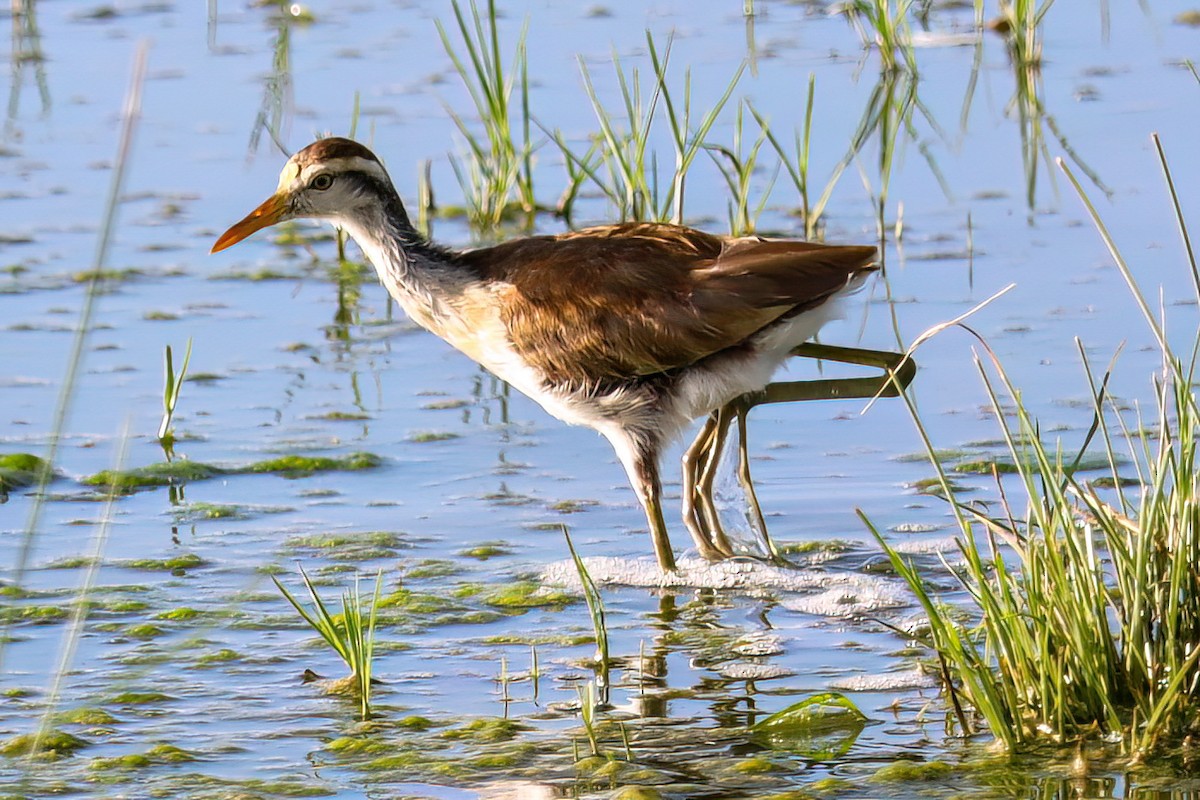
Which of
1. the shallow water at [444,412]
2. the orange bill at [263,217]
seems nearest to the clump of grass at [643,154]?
the shallow water at [444,412]

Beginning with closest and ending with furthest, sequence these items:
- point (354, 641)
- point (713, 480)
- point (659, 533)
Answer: point (354, 641) < point (659, 533) < point (713, 480)

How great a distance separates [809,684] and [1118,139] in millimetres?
5669

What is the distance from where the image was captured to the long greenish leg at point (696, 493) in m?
6.68

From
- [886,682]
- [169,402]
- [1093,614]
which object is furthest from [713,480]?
[1093,614]

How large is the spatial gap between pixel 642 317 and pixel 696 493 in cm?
88

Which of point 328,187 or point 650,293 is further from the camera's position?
point 328,187

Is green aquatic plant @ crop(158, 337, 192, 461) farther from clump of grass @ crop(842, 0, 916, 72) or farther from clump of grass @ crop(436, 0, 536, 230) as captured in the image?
clump of grass @ crop(842, 0, 916, 72)

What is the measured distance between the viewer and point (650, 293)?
20.9ft

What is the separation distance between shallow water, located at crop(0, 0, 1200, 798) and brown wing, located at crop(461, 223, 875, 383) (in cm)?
73

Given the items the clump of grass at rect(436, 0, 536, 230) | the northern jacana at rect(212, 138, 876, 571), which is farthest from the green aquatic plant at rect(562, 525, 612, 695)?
the clump of grass at rect(436, 0, 536, 230)

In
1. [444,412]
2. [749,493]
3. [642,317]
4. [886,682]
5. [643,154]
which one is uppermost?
[643,154]

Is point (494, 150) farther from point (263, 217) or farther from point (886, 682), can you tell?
point (886, 682)

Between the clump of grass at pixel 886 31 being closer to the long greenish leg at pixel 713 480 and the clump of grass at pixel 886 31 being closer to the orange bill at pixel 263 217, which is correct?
the long greenish leg at pixel 713 480

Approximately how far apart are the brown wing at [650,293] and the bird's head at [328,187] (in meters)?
0.68
